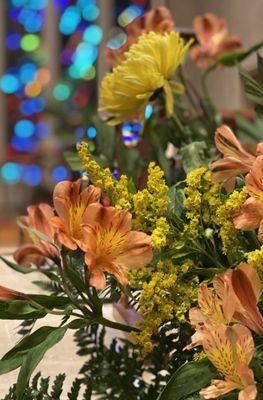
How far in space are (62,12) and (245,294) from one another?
4.15 meters

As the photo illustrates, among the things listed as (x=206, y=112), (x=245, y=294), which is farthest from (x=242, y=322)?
(x=206, y=112)

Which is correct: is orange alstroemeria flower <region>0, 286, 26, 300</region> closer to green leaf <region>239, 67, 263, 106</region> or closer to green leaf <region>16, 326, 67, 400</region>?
green leaf <region>16, 326, 67, 400</region>

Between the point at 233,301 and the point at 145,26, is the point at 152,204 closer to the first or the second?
the point at 233,301

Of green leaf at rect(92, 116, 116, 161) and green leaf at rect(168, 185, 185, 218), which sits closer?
green leaf at rect(168, 185, 185, 218)

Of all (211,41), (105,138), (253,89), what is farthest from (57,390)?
(211,41)

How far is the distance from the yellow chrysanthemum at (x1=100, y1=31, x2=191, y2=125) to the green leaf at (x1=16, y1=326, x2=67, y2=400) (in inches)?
7.2

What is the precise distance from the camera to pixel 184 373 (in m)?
0.25

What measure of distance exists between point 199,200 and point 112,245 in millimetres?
45

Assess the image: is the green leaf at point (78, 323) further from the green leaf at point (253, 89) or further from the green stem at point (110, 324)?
the green leaf at point (253, 89)

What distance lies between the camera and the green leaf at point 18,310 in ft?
0.88

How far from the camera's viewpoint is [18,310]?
27 centimetres

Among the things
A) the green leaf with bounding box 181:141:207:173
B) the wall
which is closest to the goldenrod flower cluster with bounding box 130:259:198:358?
the green leaf with bounding box 181:141:207:173

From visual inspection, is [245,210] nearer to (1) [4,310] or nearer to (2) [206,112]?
(1) [4,310]

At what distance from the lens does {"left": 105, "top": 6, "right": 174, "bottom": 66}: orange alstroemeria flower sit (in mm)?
627
